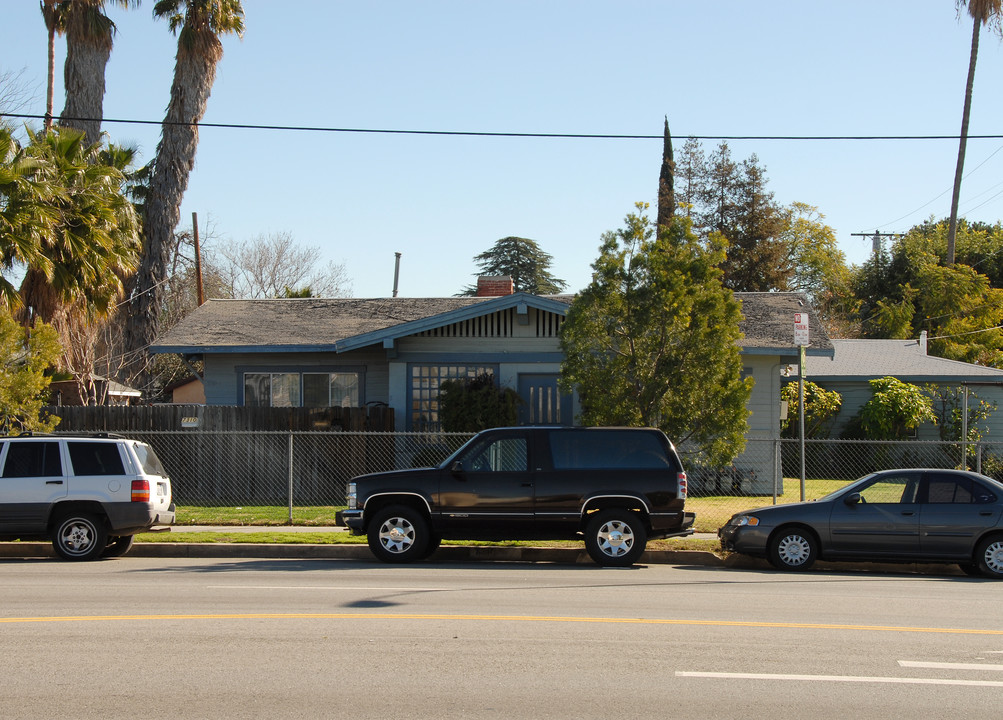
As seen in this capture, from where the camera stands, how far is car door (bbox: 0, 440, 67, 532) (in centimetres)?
1316

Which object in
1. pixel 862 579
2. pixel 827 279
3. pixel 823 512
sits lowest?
pixel 862 579

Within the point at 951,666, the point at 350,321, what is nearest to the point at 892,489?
the point at 951,666

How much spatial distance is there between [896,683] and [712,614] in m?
2.70

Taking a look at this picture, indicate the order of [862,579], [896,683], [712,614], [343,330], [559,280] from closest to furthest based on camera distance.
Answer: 1. [896,683]
2. [712,614]
3. [862,579]
4. [343,330]
5. [559,280]

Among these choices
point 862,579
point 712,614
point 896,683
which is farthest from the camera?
point 862,579

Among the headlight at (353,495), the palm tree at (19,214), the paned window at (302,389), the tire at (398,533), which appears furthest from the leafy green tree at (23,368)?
the tire at (398,533)

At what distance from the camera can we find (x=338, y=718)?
578 centimetres

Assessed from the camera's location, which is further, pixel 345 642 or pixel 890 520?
pixel 890 520

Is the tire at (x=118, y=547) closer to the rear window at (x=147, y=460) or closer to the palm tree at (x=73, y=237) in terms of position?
the rear window at (x=147, y=460)

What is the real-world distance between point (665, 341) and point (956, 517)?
512 centimetres

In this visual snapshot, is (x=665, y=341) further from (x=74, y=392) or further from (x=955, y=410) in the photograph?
(x=74, y=392)

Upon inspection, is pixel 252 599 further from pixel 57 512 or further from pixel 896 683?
pixel 896 683

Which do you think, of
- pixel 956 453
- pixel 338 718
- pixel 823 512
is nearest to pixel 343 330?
pixel 823 512

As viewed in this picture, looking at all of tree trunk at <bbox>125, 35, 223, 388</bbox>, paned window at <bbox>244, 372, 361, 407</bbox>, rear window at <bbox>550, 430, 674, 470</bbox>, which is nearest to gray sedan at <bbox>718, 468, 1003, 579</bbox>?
rear window at <bbox>550, 430, 674, 470</bbox>
